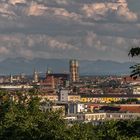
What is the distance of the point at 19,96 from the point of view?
51.8m

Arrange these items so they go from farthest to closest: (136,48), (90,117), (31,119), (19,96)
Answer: (90,117)
(19,96)
(31,119)
(136,48)

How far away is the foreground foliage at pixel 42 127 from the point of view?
37906 millimetres

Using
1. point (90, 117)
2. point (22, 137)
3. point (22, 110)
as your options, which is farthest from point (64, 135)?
point (90, 117)

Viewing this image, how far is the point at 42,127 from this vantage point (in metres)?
41.8

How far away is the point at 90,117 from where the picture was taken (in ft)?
418

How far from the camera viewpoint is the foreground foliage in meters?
37.9

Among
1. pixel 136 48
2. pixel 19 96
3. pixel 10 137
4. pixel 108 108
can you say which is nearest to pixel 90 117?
pixel 108 108

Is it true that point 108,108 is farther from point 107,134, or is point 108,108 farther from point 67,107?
point 107,134

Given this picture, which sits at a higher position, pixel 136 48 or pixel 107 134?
pixel 136 48

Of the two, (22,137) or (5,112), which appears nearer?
(22,137)

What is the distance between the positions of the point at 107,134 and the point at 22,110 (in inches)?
404

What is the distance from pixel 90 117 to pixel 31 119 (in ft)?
275

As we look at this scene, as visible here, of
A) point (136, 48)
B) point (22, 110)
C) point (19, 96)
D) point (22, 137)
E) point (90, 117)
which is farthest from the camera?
point (90, 117)

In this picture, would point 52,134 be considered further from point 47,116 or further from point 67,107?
point 67,107
